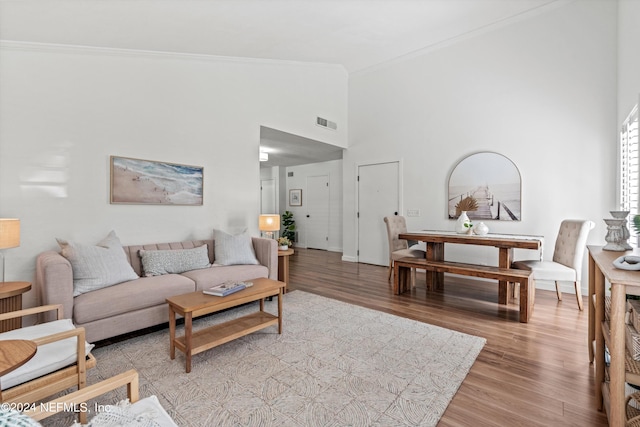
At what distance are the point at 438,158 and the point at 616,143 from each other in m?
2.13

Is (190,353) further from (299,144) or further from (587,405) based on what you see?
(299,144)

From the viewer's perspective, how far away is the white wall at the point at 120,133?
2.71m

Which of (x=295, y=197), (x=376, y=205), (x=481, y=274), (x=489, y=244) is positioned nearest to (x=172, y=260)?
(x=481, y=274)

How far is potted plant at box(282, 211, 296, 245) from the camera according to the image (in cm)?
852

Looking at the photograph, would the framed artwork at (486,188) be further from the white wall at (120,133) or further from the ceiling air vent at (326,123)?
the white wall at (120,133)

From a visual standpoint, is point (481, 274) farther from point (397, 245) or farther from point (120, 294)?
point (120, 294)

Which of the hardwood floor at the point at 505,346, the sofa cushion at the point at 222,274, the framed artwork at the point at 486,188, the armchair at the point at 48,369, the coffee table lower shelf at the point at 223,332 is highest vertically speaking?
the framed artwork at the point at 486,188

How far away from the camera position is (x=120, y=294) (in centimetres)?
251

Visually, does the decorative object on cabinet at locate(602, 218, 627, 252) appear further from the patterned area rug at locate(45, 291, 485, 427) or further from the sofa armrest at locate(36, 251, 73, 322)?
the sofa armrest at locate(36, 251, 73, 322)

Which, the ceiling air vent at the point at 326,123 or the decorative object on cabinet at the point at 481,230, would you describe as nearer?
the decorative object on cabinet at the point at 481,230

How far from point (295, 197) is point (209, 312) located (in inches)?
252

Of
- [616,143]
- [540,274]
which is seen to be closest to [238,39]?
[540,274]

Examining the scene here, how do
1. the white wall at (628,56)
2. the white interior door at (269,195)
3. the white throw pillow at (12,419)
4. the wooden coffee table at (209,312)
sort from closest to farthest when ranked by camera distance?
1. the white throw pillow at (12,419)
2. the wooden coffee table at (209,312)
3. the white wall at (628,56)
4. the white interior door at (269,195)

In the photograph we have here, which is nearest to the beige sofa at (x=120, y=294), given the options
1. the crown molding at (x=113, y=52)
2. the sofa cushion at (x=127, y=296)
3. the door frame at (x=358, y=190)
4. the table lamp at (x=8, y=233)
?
the sofa cushion at (x=127, y=296)
